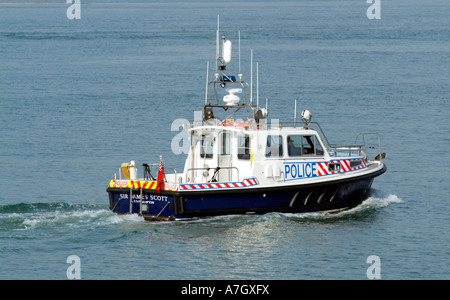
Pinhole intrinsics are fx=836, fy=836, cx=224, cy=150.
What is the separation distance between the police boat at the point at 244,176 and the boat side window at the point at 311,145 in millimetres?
22

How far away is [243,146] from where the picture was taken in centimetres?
2561

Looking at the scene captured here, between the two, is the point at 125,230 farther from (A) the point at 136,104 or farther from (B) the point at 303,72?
(B) the point at 303,72

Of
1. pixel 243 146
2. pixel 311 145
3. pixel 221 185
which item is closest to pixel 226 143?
pixel 243 146

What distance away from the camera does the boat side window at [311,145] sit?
84.9ft

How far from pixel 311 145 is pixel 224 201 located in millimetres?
3469

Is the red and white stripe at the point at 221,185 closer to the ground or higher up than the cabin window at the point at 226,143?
closer to the ground

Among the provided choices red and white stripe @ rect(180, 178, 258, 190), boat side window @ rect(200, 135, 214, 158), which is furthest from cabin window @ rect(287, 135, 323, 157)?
boat side window @ rect(200, 135, 214, 158)

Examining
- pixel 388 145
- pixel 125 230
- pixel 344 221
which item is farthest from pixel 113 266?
pixel 388 145

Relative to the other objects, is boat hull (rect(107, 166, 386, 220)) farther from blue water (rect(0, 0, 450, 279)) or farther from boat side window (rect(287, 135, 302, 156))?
boat side window (rect(287, 135, 302, 156))

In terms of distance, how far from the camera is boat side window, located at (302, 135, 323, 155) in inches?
1019

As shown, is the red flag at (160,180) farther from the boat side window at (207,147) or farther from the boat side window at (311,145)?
the boat side window at (311,145)

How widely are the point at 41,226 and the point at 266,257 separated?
6863 millimetres

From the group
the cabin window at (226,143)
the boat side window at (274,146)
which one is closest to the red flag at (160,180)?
the cabin window at (226,143)
